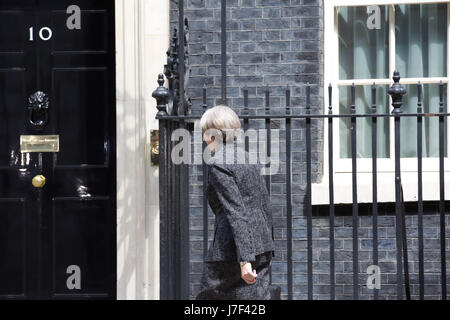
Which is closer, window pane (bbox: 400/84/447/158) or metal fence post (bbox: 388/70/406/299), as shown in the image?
metal fence post (bbox: 388/70/406/299)

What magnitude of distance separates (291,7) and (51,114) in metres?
1.93

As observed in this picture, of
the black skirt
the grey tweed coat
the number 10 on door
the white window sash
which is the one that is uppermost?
the number 10 on door

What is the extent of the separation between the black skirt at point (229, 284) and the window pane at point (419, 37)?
7.88 feet

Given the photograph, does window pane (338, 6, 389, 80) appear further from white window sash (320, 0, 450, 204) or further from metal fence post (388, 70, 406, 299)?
metal fence post (388, 70, 406, 299)

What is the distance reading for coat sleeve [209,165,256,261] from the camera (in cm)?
487

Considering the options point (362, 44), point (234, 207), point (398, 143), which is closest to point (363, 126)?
point (362, 44)

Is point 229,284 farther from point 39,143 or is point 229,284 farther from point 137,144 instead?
point 39,143

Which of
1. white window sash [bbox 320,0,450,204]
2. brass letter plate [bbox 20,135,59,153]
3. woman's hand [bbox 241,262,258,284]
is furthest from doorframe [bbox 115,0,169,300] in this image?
woman's hand [bbox 241,262,258,284]

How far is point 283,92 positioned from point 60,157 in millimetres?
1715

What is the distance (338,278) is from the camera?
6.57 m

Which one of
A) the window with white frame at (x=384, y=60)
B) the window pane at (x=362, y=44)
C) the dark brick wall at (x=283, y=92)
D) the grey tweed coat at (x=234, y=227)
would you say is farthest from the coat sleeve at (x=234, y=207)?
the window pane at (x=362, y=44)

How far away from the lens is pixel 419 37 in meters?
6.81

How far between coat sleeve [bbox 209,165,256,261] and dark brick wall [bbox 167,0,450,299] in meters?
1.67
